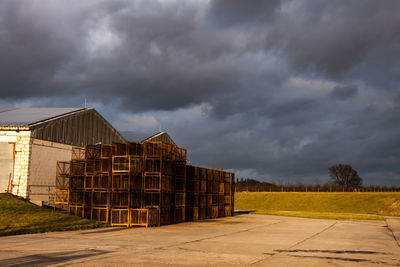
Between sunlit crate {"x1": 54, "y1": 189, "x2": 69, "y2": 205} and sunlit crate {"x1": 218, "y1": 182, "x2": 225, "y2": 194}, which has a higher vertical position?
sunlit crate {"x1": 218, "y1": 182, "x2": 225, "y2": 194}

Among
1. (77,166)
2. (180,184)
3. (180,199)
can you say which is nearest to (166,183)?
(180,184)

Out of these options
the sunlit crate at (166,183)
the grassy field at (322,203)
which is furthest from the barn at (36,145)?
the grassy field at (322,203)

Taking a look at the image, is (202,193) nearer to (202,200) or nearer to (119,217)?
(202,200)

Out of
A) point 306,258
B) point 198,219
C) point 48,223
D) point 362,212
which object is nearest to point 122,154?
point 48,223

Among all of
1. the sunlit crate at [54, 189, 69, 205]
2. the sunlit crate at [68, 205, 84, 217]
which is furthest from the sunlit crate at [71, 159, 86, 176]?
the sunlit crate at [68, 205, 84, 217]

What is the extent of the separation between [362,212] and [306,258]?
46.2 meters

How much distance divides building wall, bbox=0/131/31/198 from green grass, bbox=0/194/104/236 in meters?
1.05

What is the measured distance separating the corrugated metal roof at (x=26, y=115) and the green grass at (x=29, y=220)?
6.38m

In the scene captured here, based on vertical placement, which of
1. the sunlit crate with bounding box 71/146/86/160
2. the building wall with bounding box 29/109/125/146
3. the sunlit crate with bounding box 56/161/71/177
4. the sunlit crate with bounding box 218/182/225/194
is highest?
the building wall with bounding box 29/109/125/146

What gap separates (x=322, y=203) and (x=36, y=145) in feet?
151

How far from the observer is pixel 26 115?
3503 centimetres

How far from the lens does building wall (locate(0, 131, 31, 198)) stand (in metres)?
30.1

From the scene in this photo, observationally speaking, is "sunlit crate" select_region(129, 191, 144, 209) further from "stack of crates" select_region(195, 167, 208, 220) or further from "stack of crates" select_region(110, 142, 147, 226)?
"stack of crates" select_region(195, 167, 208, 220)

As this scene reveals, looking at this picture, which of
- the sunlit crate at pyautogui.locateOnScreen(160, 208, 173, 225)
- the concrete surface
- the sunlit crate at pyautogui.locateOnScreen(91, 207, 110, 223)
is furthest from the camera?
the sunlit crate at pyautogui.locateOnScreen(160, 208, 173, 225)
